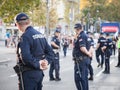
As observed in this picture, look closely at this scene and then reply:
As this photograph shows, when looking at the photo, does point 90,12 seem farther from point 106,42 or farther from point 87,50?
point 87,50

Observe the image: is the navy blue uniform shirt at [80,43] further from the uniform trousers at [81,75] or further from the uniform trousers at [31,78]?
the uniform trousers at [31,78]

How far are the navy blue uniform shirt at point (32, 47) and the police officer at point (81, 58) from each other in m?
3.48

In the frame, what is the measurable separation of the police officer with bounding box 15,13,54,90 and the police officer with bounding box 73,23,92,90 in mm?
3534

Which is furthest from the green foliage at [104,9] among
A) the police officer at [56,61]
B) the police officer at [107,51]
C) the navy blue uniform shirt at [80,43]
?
the navy blue uniform shirt at [80,43]

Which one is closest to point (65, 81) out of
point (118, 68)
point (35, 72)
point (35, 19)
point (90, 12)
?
point (118, 68)

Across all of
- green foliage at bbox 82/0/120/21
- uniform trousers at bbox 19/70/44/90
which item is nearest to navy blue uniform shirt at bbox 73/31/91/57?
uniform trousers at bbox 19/70/44/90

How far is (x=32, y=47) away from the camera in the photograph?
6.69 meters

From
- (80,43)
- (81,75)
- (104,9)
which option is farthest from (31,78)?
(104,9)

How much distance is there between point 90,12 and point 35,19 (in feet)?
58.8

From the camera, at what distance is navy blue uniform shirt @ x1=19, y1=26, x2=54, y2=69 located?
6562 mm

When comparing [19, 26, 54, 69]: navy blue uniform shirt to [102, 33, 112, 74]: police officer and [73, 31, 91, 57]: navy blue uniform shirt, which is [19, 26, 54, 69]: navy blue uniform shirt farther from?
[102, 33, 112, 74]: police officer

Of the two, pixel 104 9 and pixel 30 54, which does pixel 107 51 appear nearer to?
pixel 30 54

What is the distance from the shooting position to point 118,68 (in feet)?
69.8

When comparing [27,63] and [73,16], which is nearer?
[27,63]
